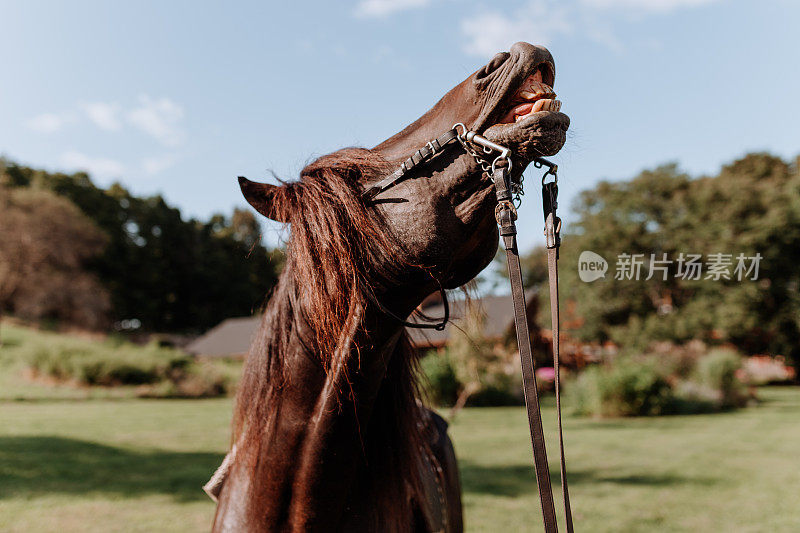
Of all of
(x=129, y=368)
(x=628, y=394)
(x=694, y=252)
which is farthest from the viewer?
(x=694, y=252)

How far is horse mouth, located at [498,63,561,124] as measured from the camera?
1.09m

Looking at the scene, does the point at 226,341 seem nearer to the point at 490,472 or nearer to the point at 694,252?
the point at 694,252

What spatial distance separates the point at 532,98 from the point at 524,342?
1.65 feet

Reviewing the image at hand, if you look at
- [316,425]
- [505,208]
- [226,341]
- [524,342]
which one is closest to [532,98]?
[505,208]

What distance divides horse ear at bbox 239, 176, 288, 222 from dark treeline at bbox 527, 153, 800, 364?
26.6m

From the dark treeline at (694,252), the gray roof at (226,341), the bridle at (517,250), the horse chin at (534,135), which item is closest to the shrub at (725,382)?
the dark treeline at (694,252)

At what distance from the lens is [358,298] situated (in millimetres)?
1215

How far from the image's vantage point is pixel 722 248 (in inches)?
1021

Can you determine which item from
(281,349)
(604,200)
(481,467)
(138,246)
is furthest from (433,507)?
(138,246)

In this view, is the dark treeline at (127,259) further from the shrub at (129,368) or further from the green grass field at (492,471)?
the green grass field at (492,471)

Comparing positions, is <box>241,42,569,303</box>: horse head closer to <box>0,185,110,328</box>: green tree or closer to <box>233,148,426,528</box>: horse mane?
<box>233,148,426,528</box>: horse mane

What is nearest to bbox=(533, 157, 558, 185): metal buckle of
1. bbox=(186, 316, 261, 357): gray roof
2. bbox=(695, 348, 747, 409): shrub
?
bbox=(695, 348, 747, 409): shrub

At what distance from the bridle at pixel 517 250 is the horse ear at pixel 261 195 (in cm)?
42

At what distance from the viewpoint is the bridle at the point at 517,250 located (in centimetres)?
103
